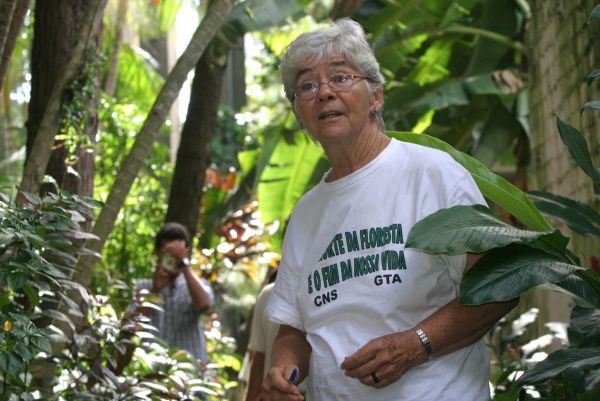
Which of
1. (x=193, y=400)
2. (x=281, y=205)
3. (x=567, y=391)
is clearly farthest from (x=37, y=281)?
(x=281, y=205)

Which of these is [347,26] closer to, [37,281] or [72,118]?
[37,281]

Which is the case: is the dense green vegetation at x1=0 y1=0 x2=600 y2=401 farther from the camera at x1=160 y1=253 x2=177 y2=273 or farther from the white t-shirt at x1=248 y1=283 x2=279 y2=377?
the camera at x1=160 y1=253 x2=177 y2=273

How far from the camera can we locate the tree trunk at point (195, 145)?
9758 millimetres

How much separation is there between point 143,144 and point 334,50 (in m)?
1.94

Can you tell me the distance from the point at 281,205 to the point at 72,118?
4682 millimetres

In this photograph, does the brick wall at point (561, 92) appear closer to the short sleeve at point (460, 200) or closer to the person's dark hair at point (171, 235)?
the short sleeve at point (460, 200)

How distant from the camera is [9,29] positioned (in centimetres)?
486

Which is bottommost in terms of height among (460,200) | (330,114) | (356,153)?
(460,200)

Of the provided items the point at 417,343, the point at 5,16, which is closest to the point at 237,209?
the point at 5,16

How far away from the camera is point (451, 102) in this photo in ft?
28.4

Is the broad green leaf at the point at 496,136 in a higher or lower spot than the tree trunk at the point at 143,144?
higher

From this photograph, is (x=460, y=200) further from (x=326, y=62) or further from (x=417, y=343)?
(x=326, y=62)

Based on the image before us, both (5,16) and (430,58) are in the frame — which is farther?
(430,58)

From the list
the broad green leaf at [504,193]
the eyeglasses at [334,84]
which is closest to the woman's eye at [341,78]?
the eyeglasses at [334,84]
